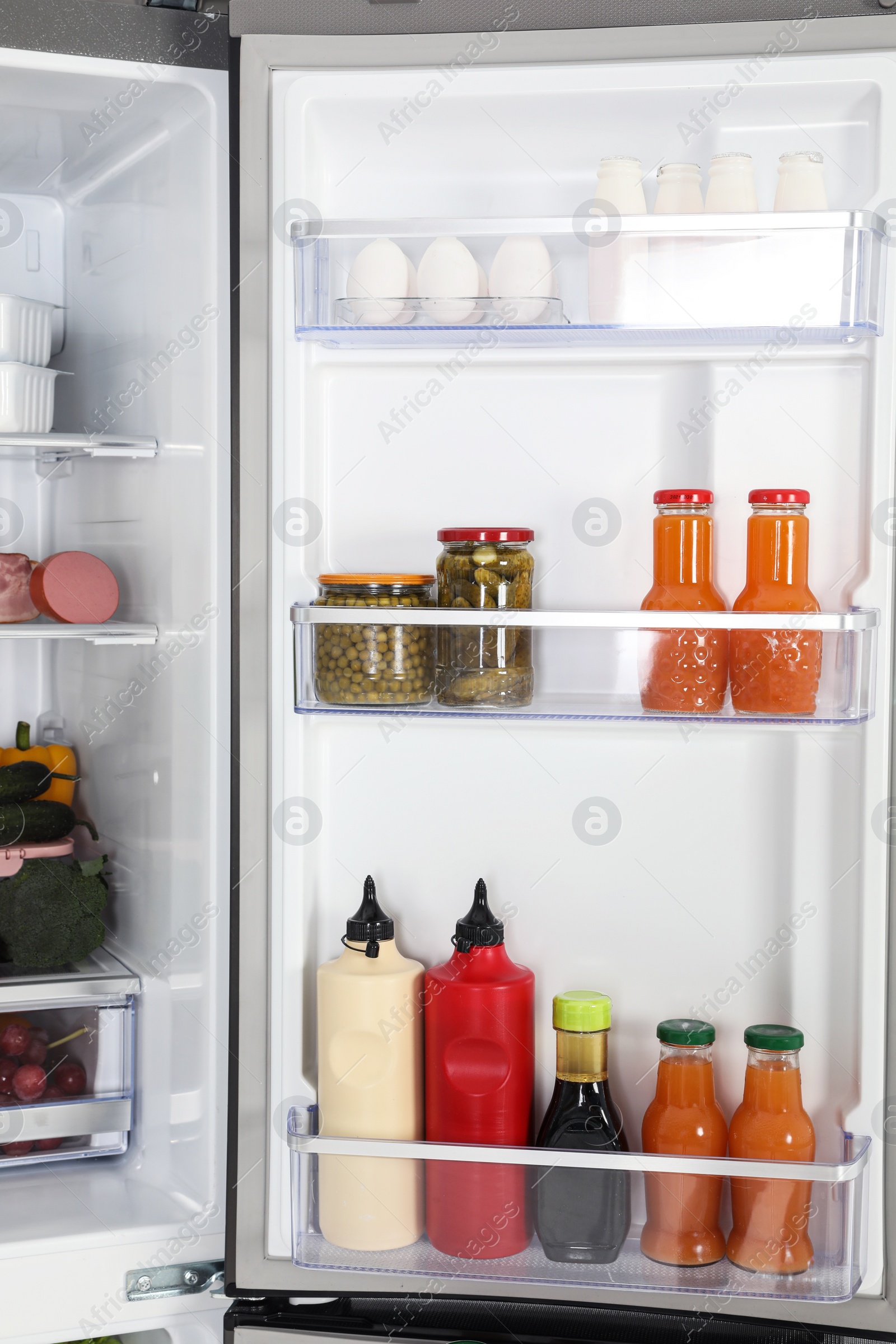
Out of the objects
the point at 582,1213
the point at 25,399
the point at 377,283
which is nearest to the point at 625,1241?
the point at 582,1213

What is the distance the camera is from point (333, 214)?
1.15 meters

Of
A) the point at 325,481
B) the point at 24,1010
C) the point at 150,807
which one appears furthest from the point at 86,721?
the point at 325,481

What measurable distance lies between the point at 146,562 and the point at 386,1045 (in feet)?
2.04

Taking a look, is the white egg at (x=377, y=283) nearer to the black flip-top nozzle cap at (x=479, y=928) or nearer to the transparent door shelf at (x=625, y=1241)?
the black flip-top nozzle cap at (x=479, y=928)

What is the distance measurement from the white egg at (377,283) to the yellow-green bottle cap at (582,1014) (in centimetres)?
66

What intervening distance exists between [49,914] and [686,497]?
0.86 m

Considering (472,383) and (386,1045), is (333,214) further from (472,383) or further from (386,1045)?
(386,1045)

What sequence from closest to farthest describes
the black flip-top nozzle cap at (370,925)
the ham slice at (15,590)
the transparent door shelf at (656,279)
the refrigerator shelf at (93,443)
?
the transparent door shelf at (656,279) → the black flip-top nozzle cap at (370,925) → the refrigerator shelf at (93,443) → the ham slice at (15,590)

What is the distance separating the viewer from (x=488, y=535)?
1067 millimetres

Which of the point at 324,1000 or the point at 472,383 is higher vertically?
the point at 472,383

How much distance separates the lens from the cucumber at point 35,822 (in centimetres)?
137

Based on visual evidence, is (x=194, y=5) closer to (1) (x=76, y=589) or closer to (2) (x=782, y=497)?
(1) (x=76, y=589)

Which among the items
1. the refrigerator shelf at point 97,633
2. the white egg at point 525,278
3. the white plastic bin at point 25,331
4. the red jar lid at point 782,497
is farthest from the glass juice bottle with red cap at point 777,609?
the white plastic bin at point 25,331

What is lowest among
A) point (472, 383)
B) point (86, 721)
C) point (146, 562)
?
point (86, 721)
